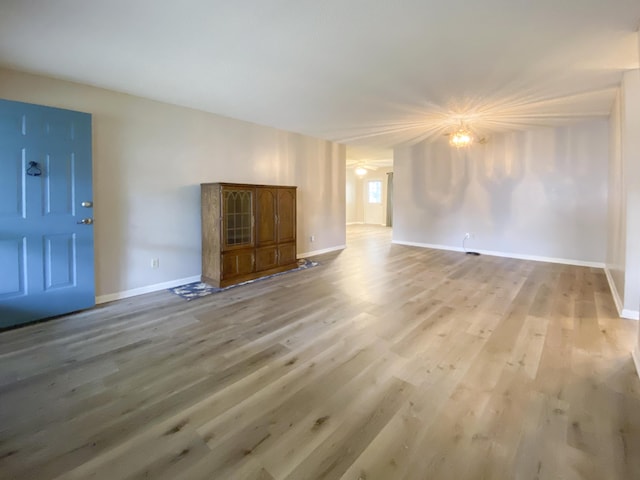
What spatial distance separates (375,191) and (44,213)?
1163 cm

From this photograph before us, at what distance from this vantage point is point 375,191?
1345 centimetres

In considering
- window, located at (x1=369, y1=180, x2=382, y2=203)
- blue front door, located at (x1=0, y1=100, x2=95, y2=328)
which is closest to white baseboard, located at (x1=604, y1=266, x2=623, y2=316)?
blue front door, located at (x1=0, y1=100, x2=95, y2=328)

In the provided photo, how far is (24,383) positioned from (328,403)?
6.45 ft

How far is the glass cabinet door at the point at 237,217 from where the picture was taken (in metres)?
4.23

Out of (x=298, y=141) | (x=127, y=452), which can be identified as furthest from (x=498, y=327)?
(x=298, y=141)

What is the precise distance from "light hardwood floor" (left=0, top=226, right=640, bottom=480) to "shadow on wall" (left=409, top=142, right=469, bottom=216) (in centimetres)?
372

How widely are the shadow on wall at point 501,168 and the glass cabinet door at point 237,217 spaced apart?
4.75 metres

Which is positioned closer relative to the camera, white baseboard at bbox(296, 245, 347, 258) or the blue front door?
the blue front door

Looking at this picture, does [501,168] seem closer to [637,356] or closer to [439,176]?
[439,176]

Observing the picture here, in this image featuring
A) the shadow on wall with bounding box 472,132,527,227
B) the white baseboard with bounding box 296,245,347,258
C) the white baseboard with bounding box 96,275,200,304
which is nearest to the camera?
the white baseboard with bounding box 96,275,200,304

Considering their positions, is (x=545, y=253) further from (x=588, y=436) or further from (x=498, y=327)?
(x=588, y=436)

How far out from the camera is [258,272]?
15.5 ft

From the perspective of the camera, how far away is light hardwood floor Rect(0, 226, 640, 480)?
1.47 m

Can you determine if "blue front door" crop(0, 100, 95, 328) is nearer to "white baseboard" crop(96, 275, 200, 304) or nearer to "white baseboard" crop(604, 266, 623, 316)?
"white baseboard" crop(96, 275, 200, 304)
